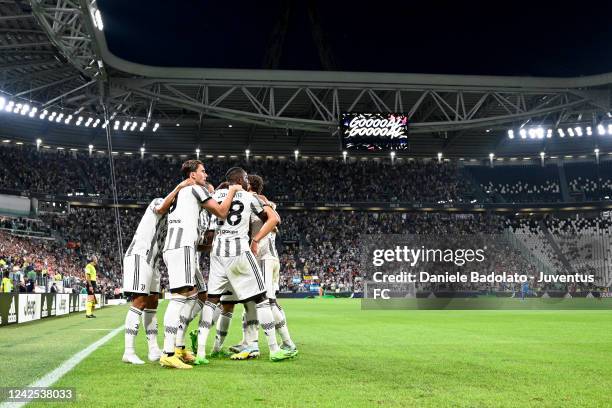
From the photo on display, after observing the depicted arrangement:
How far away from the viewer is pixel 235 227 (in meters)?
7.94

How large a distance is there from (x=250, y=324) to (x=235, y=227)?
5.01 ft

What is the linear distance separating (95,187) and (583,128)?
4252 centimetres

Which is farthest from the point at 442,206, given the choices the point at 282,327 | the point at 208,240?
the point at 208,240

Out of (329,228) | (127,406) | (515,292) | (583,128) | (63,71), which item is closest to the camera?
(127,406)

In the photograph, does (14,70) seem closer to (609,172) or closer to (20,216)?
(20,216)

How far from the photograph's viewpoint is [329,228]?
60.5 metres

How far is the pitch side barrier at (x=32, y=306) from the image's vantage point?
1728 cm

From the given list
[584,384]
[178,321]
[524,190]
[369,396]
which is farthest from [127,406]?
[524,190]

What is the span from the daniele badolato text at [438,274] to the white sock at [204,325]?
32.7 meters

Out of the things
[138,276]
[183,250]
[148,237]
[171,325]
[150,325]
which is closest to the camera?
[171,325]

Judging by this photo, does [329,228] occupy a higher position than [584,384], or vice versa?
[329,228]

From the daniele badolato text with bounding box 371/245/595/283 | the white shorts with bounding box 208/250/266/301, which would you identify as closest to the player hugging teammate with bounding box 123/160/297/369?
the white shorts with bounding box 208/250/266/301

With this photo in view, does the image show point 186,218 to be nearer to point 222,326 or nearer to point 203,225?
point 203,225

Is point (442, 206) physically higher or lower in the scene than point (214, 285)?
higher
